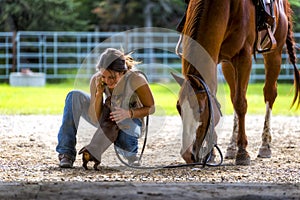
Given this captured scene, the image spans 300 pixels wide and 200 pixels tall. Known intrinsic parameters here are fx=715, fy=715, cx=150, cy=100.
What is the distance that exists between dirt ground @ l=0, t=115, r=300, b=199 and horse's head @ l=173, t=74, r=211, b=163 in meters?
0.27

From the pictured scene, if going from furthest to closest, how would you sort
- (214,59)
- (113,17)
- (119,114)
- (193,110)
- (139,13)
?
1. (139,13)
2. (113,17)
3. (214,59)
4. (119,114)
5. (193,110)

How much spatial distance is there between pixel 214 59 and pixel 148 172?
0.98 metres

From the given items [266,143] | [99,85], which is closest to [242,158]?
[266,143]

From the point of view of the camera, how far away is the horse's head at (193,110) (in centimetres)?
500

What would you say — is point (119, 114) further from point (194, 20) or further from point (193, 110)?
point (194, 20)

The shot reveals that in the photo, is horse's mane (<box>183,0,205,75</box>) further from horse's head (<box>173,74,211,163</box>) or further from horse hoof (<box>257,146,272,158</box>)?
horse hoof (<box>257,146,272,158</box>)

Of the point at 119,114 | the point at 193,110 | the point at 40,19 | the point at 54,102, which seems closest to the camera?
the point at 193,110

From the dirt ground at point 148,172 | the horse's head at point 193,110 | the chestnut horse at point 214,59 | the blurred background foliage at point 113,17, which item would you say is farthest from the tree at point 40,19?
the horse's head at point 193,110

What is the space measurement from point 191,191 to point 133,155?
1781mm

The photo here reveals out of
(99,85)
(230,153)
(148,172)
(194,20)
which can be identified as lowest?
(230,153)

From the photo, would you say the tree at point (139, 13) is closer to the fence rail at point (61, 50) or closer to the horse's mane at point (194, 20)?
the fence rail at point (61, 50)

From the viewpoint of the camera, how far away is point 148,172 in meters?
5.21

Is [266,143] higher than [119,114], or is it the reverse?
[119,114]

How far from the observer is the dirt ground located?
3.73 meters
